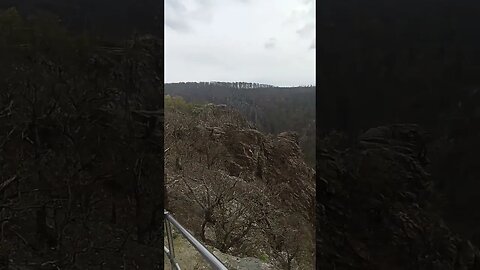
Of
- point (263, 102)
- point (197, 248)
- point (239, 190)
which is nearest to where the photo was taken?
point (197, 248)

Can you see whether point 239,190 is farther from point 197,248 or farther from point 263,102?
point 197,248

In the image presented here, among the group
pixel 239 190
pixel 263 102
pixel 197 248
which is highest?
pixel 263 102

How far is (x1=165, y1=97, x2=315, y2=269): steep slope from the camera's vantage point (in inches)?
183

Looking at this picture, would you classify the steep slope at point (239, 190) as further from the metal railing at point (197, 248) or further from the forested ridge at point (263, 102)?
the metal railing at point (197, 248)

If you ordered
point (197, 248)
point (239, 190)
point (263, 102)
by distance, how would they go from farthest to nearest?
point (239, 190)
point (263, 102)
point (197, 248)

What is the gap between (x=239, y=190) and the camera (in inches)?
188

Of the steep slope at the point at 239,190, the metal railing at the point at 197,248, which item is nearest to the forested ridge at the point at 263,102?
the steep slope at the point at 239,190

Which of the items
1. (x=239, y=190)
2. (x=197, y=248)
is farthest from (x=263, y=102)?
(x=197, y=248)

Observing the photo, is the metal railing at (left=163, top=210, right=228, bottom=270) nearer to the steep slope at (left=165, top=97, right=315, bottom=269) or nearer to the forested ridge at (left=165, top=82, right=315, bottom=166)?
the forested ridge at (left=165, top=82, right=315, bottom=166)

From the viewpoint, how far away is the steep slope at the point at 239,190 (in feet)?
15.2
